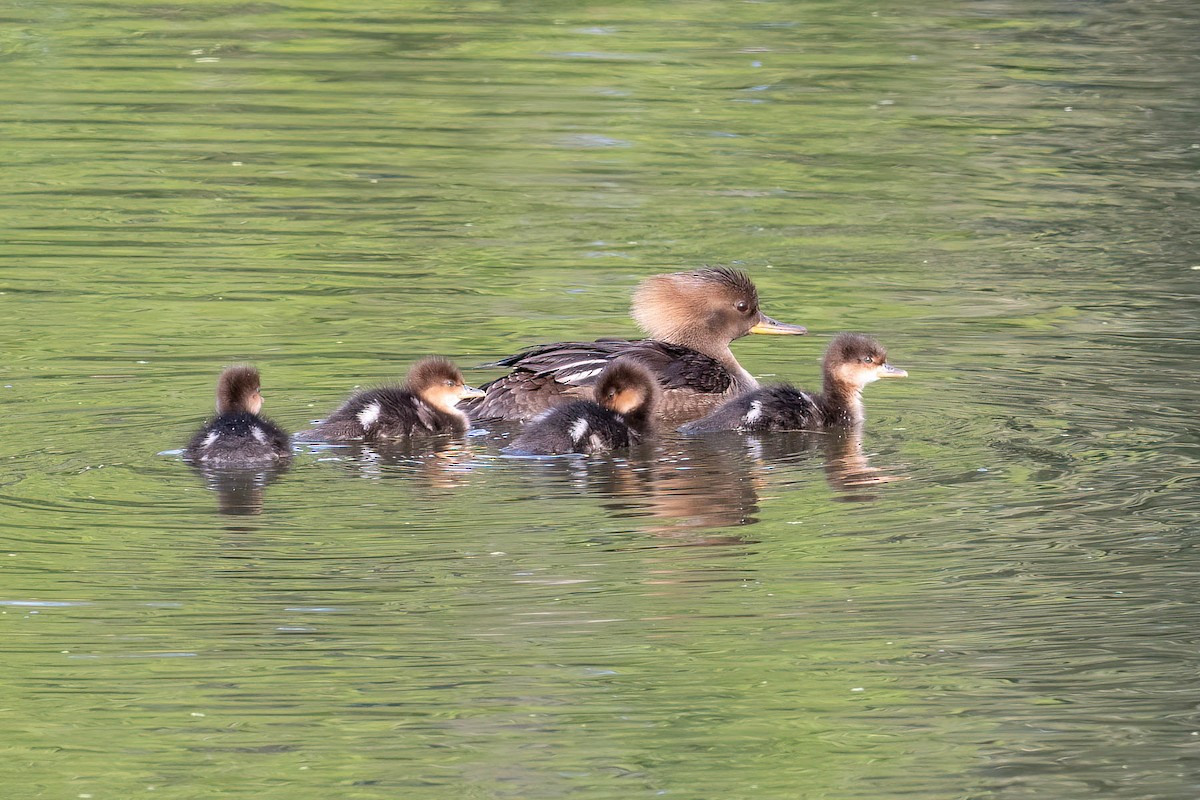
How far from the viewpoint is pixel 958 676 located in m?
6.32

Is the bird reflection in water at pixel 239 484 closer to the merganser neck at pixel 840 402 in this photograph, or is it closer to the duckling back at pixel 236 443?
the duckling back at pixel 236 443

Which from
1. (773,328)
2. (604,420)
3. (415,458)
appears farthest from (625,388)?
(773,328)

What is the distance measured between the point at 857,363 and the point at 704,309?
3.59ft

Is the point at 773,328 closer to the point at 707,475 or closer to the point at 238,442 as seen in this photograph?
the point at 707,475

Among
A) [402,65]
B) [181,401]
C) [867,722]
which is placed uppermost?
[402,65]

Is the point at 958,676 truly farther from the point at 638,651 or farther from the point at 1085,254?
the point at 1085,254

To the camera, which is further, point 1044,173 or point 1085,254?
point 1044,173

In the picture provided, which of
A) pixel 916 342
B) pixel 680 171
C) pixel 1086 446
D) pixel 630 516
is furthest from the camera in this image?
pixel 680 171

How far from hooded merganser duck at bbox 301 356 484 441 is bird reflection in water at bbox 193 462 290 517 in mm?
473

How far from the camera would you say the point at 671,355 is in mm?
10078

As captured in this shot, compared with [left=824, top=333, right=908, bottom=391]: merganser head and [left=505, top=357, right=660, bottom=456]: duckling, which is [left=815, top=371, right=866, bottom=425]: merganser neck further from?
[left=505, top=357, right=660, bottom=456]: duckling

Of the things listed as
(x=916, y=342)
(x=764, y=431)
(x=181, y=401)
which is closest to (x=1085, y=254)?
(x=916, y=342)

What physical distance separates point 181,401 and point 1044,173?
25.9 feet

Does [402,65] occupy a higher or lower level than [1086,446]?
higher
